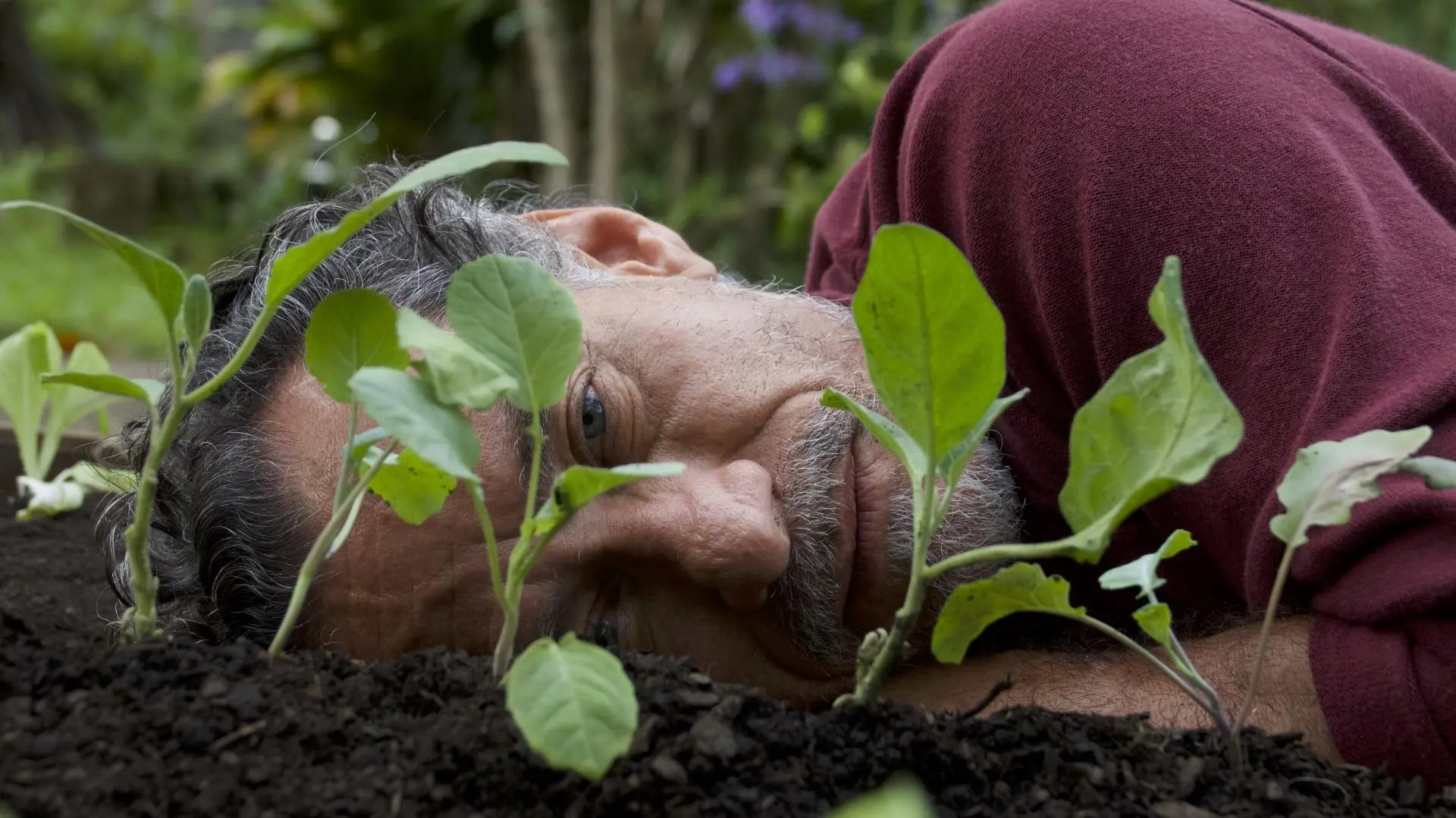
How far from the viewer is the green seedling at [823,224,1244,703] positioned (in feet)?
2.07

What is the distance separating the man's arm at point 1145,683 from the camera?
3.69 feet

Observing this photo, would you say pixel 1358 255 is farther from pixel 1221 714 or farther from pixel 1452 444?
pixel 1221 714

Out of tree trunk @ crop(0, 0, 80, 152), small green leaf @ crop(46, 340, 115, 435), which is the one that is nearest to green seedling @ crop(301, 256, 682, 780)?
small green leaf @ crop(46, 340, 115, 435)

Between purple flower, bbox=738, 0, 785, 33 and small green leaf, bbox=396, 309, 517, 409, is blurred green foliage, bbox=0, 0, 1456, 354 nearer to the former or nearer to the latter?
purple flower, bbox=738, 0, 785, 33

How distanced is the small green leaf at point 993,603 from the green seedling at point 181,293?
345mm

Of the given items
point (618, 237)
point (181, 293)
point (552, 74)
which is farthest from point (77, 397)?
point (552, 74)

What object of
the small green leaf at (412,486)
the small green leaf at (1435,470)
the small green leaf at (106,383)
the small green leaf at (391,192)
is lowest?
the small green leaf at (412,486)

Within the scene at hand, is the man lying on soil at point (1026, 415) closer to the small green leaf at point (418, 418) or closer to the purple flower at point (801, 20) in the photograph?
the small green leaf at point (418, 418)

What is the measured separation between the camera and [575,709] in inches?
22.1

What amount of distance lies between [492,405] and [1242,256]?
854mm

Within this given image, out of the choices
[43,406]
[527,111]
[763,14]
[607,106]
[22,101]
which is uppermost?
[763,14]

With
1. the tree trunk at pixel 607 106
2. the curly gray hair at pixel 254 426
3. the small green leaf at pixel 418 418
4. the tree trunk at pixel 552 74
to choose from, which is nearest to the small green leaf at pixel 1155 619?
the small green leaf at pixel 418 418

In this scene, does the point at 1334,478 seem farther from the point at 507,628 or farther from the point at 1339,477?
the point at 507,628

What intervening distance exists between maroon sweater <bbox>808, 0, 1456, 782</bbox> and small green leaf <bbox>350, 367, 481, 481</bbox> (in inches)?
31.6
